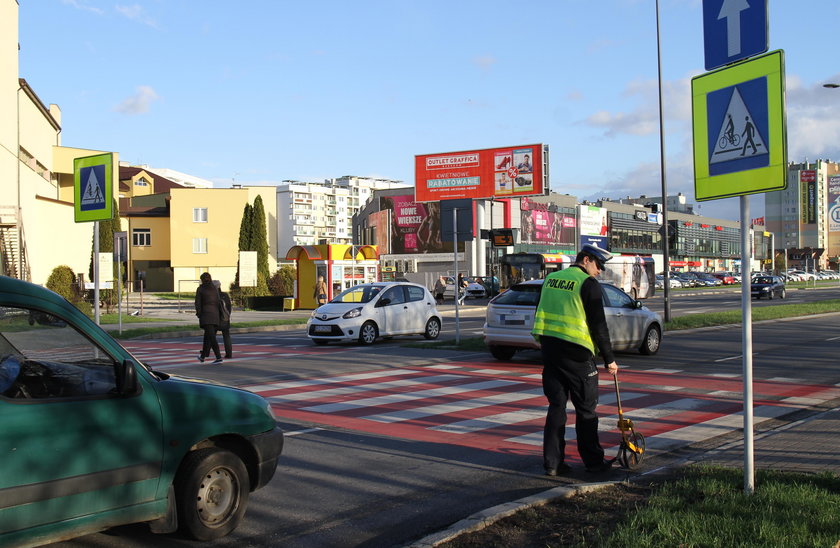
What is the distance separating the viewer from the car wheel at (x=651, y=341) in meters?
17.1

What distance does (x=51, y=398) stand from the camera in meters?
4.32

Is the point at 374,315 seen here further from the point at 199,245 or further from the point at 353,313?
the point at 199,245

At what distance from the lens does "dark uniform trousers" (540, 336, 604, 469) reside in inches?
261

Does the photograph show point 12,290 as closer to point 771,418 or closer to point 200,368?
point 771,418

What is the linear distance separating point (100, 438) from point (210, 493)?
3.05 ft

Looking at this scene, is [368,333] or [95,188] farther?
[368,333]

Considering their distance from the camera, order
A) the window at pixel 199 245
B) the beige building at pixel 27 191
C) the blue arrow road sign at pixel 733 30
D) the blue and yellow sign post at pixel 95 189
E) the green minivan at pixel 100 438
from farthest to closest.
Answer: the window at pixel 199 245 < the beige building at pixel 27 191 < the blue and yellow sign post at pixel 95 189 < the blue arrow road sign at pixel 733 30 < the green minivan at pixel 100 438

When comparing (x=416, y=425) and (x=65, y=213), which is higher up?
(x=65, y=213)

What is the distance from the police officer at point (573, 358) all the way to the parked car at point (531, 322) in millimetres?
8402

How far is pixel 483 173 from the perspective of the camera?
6600 centimetres

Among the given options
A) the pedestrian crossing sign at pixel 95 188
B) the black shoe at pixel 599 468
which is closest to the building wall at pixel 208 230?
the pedestrian crossing sign at pixel 95 188

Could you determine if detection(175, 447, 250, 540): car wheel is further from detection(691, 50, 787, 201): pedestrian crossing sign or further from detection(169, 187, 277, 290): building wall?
detection(169, 187, 277, 290): building wall

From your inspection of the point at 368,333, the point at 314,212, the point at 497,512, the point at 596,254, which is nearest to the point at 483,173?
the point at 368,333

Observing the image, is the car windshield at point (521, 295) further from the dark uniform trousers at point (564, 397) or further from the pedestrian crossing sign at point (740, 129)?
the pedestrian crossing sign at point (740, 129)
